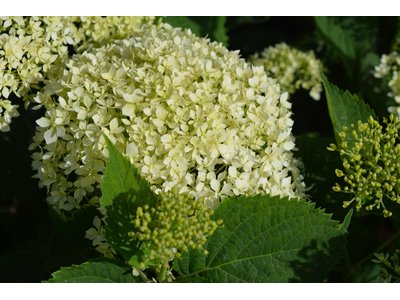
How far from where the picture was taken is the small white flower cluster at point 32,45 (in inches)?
64.9

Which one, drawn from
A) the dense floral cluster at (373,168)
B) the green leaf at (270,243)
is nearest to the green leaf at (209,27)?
the dense floral cluster at (373,168)

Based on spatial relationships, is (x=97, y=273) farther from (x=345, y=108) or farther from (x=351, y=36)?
(x=351, y=36)

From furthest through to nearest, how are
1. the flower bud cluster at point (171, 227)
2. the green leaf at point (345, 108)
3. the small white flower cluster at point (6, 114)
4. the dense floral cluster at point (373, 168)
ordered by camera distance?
the green leaf at point (345, 108)
the small white flower cluster at point (6, 114)
the dense floral cluster at point (373, 168)
the flower bud cluster at point (171, 227)

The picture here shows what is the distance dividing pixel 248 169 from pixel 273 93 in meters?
0.36

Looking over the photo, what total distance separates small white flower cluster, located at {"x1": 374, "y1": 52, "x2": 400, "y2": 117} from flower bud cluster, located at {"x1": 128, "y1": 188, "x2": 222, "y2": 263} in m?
1.35

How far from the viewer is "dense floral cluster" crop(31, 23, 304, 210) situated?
1.43m

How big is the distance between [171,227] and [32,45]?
0.92 m

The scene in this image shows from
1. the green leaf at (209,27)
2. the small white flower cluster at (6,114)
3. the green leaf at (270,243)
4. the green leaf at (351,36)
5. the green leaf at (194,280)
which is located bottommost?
the green leaf at (194,280)

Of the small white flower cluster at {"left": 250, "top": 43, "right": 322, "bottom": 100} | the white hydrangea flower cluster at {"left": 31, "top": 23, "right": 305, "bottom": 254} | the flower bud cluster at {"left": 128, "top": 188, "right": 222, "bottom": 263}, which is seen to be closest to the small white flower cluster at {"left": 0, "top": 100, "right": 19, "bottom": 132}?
the white hydrangea flower cluster at {"left": 31, "top": 23, "right": 305, "bottom": 254}

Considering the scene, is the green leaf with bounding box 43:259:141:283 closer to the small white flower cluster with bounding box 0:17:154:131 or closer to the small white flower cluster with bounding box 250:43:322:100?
the small white flower cluster with bounding box 0:17:154:131

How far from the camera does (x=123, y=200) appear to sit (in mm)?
1332

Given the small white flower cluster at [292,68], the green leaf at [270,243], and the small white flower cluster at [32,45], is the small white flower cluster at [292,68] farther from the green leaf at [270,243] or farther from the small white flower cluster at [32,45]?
the green leaf at [270,243]

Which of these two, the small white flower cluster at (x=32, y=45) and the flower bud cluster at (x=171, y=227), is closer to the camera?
the flower bud cluster at (x=171, y=227)

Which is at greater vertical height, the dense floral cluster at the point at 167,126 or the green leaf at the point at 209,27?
the green leaf at the point at 209,27
